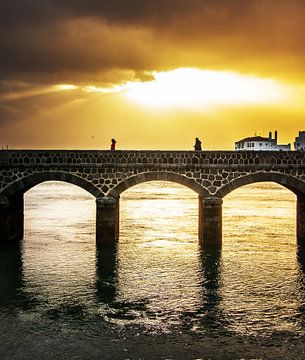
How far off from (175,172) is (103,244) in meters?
4.94

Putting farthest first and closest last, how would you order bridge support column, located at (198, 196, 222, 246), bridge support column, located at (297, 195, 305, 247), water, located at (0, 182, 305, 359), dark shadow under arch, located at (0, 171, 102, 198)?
bridge support column, located at (297, 195, 305, 247), dark shadow under arch, located at (0, 171, 102, 198), bridge support column, located at (198, 196, 222, 246), water, located at (0, 182, 305, 359)

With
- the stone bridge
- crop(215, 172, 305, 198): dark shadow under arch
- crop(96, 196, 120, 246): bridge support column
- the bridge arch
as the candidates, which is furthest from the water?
crop(215, 172, 305, 198): dark shadow under arch

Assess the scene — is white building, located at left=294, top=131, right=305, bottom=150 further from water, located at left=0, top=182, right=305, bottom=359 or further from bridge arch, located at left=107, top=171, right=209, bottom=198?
bridge arch, located at left=107, top=171, right=209, bottom=198

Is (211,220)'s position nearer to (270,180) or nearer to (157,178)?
(157,178)

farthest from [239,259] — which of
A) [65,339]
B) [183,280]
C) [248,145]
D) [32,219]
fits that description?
[248,145]

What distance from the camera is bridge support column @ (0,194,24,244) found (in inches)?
1064

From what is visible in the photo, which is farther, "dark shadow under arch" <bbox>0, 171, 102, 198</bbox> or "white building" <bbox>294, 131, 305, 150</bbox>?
"white building" <bbox>294, 131, 305, 150</bbox>

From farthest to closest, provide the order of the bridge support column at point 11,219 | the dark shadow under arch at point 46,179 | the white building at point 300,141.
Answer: the white building at point 300,141, the bridge support column at point 11,219, the dark shadow under arch at point 46,179

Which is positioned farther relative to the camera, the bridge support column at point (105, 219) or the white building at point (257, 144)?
the white building at point (257, 144)

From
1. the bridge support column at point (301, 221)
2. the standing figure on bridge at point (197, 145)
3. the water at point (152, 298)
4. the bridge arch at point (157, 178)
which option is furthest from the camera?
the bridge support column at point (301, 221)

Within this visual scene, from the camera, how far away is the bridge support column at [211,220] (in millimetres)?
26438

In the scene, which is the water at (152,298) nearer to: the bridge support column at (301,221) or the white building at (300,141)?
the bridge support column at (301,221)

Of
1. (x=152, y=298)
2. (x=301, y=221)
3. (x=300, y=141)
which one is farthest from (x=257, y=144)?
(x=152, y=298)

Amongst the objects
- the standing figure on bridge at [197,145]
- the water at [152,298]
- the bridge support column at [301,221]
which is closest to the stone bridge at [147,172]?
the standing figure on bridge at [197,145]
